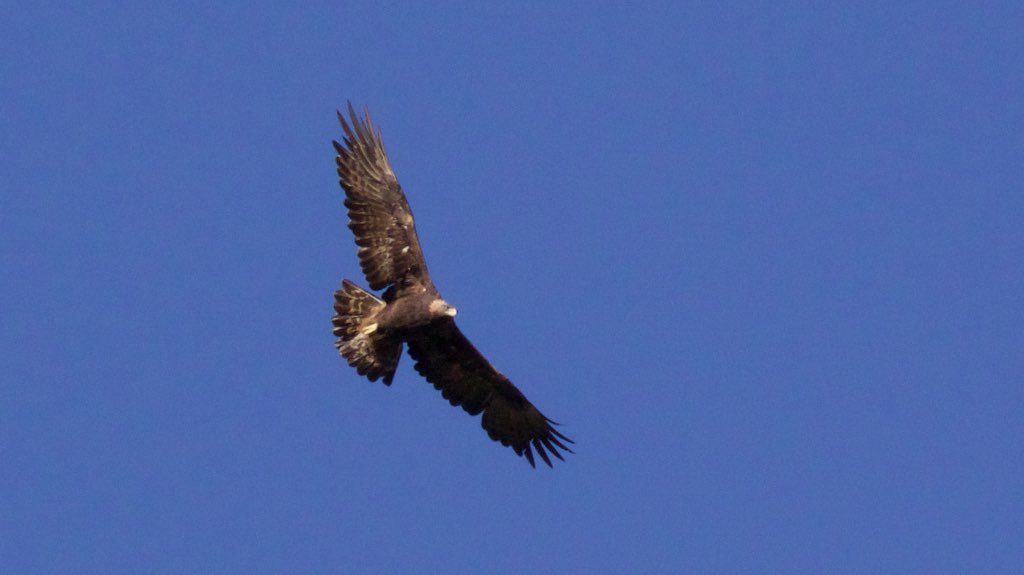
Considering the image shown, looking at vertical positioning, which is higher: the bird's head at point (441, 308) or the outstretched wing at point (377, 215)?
the outstretched wing at point (377, 215)

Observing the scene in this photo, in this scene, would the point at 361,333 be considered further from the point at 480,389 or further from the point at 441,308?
the point at 480,389

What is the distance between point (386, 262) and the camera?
1752 cm

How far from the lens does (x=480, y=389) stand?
18.6m

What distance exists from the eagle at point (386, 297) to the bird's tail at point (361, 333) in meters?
0.01

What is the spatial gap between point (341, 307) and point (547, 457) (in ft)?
11.8

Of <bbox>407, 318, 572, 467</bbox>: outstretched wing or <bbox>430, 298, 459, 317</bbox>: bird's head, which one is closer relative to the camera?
<bbox>430, 298, 459, 317</bbox>: bird's head

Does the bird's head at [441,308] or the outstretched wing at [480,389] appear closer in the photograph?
the bird's head at [441,308]

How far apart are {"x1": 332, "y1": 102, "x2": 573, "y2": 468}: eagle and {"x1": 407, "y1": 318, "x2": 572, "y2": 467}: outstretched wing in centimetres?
2

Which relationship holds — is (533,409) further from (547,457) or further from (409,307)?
(409,307)

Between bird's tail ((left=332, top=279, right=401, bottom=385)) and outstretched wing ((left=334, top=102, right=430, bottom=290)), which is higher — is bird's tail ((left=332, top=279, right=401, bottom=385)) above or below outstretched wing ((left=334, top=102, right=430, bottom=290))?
below

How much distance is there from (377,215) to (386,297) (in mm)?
968

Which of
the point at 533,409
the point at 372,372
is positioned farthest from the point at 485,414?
the point at 372,372

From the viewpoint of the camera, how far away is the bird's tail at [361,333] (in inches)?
685

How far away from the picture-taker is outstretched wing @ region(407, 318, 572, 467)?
17875 millimetres
